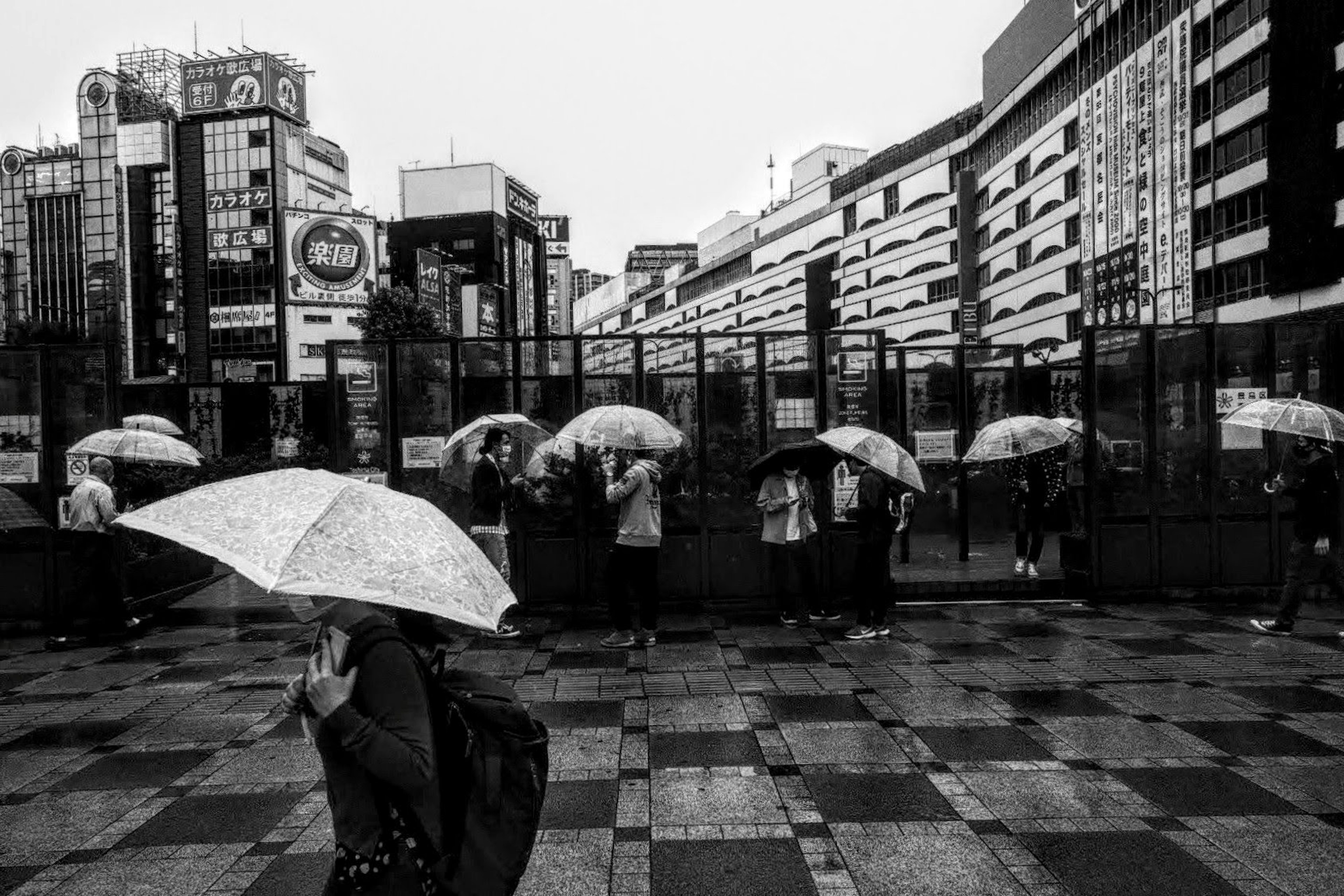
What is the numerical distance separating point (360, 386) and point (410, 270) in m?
98.1

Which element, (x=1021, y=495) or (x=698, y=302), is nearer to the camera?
(x=1021, y=495)

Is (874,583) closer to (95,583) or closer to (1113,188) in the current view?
(95,583)

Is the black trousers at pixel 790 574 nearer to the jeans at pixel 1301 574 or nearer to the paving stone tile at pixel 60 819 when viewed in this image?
the jeans at pixel 1301 574

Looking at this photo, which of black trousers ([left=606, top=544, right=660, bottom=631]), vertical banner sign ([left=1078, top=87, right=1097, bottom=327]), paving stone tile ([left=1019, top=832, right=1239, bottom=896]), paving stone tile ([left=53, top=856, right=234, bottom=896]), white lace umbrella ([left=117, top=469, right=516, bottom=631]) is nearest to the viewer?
white lace umbrella ([left=117, top=469, right=516, bottom=631])

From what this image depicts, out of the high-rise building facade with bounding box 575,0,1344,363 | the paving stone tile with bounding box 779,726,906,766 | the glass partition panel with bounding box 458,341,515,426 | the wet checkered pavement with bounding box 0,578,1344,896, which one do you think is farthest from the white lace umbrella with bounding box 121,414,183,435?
the high-rise building facade with bounding box 575,0,1344,363

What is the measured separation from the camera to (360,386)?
11797 millimetres

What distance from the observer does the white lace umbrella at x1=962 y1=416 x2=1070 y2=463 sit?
38.9 ft

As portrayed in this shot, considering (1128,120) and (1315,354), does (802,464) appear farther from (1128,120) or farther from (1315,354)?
(1128,120)

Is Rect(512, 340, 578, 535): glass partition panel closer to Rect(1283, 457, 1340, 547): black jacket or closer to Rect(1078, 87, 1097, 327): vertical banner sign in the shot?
Rect(1283, 457, 1340, 547): black jacket

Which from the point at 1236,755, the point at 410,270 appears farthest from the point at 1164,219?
the point at 410,270

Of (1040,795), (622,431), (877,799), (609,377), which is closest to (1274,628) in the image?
(1040,795)

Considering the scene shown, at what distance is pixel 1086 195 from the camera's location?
46.2 m

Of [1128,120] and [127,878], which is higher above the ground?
[1128,120]

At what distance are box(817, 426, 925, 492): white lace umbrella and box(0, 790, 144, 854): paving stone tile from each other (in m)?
6.23
